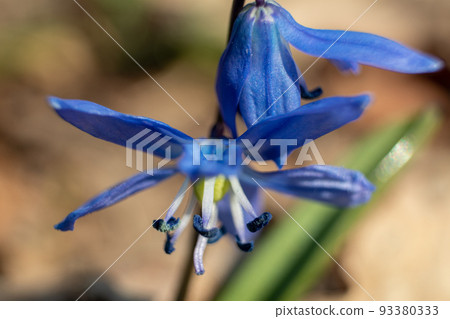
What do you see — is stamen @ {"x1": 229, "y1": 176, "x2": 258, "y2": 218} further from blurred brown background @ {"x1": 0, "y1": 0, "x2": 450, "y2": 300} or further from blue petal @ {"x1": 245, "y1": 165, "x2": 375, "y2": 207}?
blurred brown background @ {"x1": 0, "y1": 0, "x2": 450, "y2": 300}

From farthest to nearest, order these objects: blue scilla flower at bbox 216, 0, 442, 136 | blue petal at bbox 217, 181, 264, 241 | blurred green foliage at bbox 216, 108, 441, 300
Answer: blurred green foliage at bbox 216, 108, 441, 300 → blue petal at bbox 217, 181, 264, 241 → blue scilla flower at bbox 216, 0, 442, 136

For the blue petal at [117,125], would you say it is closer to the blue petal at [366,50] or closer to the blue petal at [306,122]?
the blue petal at [306,122]

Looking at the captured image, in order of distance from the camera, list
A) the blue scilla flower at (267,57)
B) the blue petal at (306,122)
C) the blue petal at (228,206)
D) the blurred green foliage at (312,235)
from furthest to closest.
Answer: the blurred green foliage at (312,235) → the blue petal at (228,206) → the blue scilla flower at (267,57) → the blue petal at (306,122)

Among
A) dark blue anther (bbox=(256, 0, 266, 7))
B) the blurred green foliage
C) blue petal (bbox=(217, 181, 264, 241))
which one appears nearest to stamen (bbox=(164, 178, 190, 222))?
blue petal (bbox=(217, 181, 264, 241))

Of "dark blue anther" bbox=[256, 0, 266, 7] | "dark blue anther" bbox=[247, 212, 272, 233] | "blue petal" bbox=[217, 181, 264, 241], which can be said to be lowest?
"blue petal" bbox=[217, 181, 264, 241]

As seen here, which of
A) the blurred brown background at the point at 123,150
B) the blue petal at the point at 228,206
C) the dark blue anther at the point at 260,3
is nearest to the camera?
the dark blue anther at the point at 260,3

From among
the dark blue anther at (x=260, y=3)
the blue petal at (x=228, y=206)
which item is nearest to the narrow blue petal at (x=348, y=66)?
the dark blue anther at (x=260, y=3)

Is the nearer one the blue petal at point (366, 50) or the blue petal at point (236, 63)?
the blue petal at point (366, 50)
